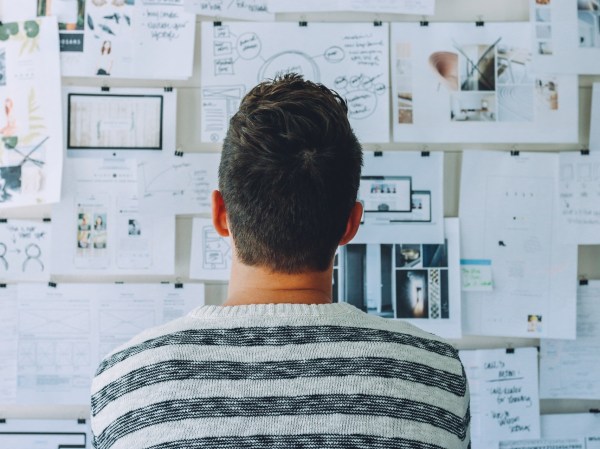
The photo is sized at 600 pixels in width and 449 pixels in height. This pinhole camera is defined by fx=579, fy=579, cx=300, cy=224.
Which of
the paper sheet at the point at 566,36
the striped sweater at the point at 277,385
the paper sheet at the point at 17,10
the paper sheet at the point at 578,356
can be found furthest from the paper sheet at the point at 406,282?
the paper sheet at the point at 17,10

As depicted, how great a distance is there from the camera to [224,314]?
63cm

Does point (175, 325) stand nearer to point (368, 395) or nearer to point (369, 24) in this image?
point (368, 395)

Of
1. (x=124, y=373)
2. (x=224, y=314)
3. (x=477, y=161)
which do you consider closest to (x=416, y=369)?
(x=224, y=314)

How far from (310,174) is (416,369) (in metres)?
0.25

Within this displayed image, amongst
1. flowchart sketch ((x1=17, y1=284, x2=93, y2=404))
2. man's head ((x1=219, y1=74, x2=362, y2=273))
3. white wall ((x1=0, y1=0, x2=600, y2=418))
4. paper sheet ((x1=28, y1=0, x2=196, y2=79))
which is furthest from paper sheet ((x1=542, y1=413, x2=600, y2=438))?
paper sheet ((x1=28, y1=0, x2=196, y2=79))

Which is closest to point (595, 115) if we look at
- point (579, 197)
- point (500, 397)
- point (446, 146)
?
point (579, 197)

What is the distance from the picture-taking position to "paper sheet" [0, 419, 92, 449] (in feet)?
4.58

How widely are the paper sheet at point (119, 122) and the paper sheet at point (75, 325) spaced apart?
328mm

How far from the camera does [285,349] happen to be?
606 millimetres

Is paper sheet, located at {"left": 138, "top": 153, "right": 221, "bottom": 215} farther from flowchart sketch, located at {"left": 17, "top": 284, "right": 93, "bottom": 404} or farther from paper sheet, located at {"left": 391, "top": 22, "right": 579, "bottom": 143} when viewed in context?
paper sheet, located at {"left": 391, "top": 22, "right": 579, "bottom": 143}

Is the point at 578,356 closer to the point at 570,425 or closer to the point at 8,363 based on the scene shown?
the point at 570,425

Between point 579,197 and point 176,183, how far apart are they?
99cm

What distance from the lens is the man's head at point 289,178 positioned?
25.8 inches

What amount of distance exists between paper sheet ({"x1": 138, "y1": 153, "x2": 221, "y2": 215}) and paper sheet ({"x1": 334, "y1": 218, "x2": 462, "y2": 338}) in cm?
36
